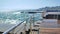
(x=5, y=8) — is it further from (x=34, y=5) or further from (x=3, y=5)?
(x=34, y=5)

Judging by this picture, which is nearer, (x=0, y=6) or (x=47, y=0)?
(x=47, y=0)

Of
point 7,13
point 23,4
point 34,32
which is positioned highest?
point 23,4

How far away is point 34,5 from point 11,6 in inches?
53.2

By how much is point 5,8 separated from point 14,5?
1.57ft

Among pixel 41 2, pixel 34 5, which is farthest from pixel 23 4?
pixel 41 2

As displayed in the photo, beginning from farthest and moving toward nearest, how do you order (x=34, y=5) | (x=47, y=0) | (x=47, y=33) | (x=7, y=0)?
(x=7, y=0) < (x=34, y=5) < (x=47, y=0) < (x=47, y=33)

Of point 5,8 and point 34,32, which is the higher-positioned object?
point 5,8

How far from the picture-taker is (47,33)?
181 cm

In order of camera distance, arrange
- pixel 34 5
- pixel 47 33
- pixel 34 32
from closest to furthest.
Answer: pixel 47 33 < pixel 34 32 < pixel 34 5

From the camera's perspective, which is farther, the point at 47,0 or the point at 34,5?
the point at 34,5

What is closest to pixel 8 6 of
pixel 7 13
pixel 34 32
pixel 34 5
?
pixel 7 13

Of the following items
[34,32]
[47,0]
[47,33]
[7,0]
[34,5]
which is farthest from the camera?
[7,0]

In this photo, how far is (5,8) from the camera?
659cm

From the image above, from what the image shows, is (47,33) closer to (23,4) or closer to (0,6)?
(23,4)
